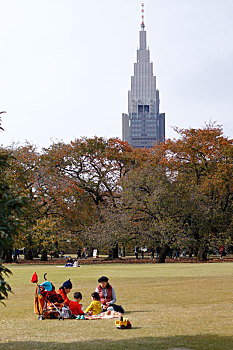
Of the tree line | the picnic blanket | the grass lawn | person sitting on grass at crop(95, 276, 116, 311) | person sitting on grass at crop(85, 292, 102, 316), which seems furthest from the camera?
the tree line

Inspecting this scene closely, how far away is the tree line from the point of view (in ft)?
148

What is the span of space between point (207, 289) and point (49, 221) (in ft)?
95.8

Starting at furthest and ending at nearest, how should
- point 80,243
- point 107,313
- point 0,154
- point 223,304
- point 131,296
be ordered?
point 80,243 → point 131,296 → point 223,304 → point 107,313 → point 0,154

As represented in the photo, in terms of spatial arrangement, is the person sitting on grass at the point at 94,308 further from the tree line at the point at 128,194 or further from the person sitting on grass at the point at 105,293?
the tree line at the point at 128,194

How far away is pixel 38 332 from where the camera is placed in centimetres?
1015

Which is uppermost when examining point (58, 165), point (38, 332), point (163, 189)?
point (58, 165)

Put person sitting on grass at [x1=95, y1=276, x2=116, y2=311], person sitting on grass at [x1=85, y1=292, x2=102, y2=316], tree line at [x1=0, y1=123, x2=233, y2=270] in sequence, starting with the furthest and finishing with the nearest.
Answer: tree line at [x1=0, y1=123, x2=233, y2=270], person sitting on grass at [x1=95, y1=276, x2=116, y2=311], person sitting on grass at [x1=85, y1=292, x2=102, y2=316]

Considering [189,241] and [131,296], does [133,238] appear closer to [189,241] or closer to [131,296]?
[189,241]

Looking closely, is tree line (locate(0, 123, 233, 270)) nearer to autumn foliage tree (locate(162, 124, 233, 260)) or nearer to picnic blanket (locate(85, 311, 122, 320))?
autumn foliage tree (locate(162, 124, 233, 260))

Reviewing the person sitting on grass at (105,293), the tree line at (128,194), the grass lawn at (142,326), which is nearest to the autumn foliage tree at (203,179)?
the tree line at (128,194)

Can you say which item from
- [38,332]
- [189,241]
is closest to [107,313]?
[38,332]

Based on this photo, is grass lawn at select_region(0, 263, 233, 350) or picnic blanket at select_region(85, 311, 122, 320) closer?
grass lawn at select_region(0, 263, 233, 350)

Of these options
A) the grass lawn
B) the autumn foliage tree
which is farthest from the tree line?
the grass lawn

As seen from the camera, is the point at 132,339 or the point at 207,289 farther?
the point at 207,289
